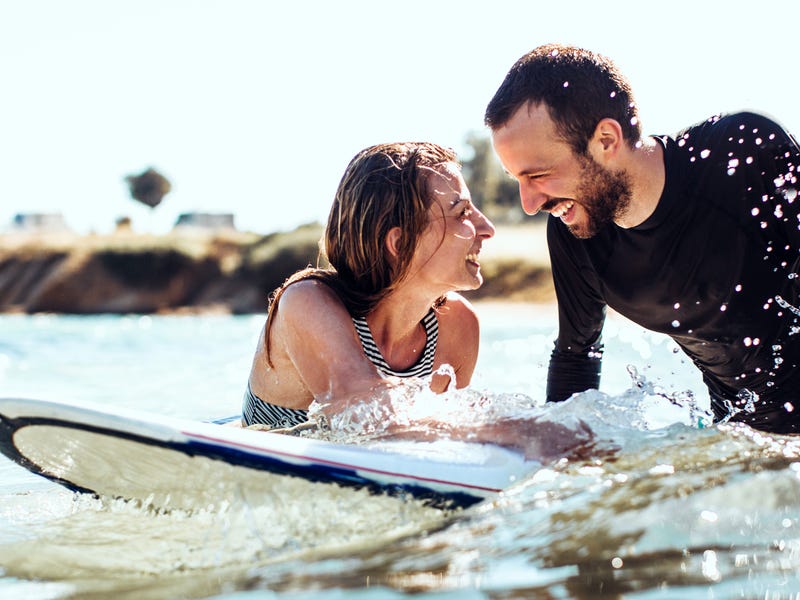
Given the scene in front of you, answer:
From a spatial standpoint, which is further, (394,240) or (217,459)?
(394,240)

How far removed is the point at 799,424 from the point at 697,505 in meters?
1.13

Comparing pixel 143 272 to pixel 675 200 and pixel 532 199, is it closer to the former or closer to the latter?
pixel 532 199

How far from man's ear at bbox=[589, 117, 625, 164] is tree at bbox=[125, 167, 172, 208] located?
36954mm

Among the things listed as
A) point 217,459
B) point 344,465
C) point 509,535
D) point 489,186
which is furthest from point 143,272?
point 509,535

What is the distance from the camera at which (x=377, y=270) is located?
290 centimetres

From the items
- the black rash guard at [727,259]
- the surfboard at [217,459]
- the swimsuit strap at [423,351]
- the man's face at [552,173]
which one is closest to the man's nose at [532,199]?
the man's face at [552,173]

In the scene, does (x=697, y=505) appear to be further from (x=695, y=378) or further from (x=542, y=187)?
(x=695, y=378)

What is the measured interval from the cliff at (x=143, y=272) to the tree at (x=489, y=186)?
24.2 feet

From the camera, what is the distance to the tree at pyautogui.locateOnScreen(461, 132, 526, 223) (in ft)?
96.8

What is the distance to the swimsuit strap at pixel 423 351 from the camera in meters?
2.94

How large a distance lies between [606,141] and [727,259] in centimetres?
54

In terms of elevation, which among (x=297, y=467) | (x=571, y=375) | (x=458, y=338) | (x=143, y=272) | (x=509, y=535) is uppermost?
(x=143, y=272)

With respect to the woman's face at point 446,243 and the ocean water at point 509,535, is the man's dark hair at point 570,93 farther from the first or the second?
the ocean water at point 509,535

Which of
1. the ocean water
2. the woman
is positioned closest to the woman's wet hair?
the woman
